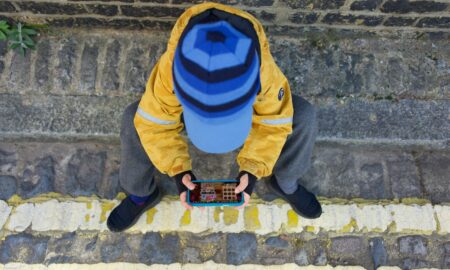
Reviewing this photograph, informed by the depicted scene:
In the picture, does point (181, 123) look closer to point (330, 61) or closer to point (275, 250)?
point (275, 250)

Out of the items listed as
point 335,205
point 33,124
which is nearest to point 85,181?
point 33,124

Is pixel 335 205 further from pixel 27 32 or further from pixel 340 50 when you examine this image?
pixel 27 32

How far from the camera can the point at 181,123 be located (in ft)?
8.17

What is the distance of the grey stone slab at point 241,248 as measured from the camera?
289 centimetres

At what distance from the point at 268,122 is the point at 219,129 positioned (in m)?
0.62

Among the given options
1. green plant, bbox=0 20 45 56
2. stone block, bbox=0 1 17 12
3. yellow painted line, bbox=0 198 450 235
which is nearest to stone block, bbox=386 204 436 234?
yellow painted line, bbox=0 198 450 235

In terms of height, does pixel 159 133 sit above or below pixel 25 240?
above

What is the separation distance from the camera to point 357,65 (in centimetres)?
315

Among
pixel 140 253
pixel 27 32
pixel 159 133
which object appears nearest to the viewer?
pixel 159 133

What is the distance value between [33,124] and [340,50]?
2.21 meters

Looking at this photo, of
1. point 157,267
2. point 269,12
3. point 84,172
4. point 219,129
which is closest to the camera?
point 219,129

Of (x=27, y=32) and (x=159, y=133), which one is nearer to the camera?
(x=159, y=133)

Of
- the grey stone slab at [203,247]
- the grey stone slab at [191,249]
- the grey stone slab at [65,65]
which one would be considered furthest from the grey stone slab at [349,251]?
the grey stone slab at [65,65]

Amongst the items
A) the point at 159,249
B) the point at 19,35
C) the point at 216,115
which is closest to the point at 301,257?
the point at 159,249
